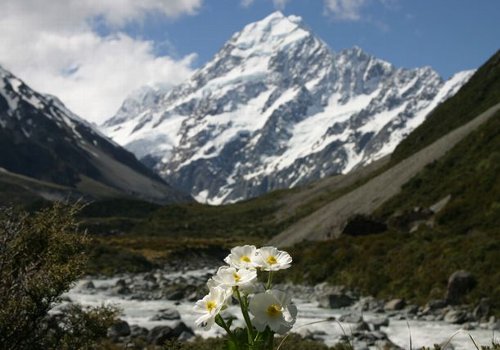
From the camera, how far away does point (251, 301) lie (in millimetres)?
4781

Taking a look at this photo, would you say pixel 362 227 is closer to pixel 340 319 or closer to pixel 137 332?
pixel 137 332

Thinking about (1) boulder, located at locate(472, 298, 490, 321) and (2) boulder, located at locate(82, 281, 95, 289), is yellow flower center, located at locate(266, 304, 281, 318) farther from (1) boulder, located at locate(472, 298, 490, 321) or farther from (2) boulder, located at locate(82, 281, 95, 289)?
(2) boulder, located at locate(82, 281, 95, 289)

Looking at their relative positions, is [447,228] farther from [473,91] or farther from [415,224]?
[473,91]

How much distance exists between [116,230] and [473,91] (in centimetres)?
9553

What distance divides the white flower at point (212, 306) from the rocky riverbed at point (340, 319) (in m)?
9.31

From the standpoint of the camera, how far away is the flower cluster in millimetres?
4746

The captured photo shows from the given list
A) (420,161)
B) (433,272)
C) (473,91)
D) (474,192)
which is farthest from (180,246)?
(433,272)

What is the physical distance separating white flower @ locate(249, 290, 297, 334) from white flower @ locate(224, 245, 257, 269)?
33 centimetres

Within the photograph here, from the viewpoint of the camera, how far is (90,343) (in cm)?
1107

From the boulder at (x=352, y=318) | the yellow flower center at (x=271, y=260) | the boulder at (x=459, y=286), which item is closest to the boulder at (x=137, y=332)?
the boulder at (x=352, y=318)

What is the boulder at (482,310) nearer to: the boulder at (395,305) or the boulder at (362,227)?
the boulder at (395,305)

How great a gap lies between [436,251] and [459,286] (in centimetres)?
558

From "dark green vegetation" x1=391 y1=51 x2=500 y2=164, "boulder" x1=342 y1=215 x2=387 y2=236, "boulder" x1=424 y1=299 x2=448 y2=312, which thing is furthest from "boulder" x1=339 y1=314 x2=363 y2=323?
"dark green vegetation" x1=391 y1=51 x2=500 y2=164

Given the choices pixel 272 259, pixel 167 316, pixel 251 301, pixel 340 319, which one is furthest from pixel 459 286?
pixel 251 301
